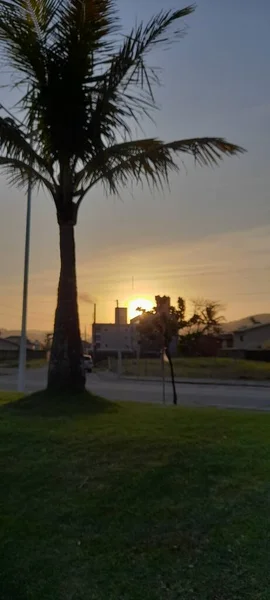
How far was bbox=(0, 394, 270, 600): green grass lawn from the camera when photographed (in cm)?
370

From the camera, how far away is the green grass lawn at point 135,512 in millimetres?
3695

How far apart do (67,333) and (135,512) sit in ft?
17.7

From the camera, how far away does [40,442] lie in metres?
6.52

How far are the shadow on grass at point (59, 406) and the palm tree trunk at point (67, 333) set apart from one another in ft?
0.84

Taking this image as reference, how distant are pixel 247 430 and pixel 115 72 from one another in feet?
17.8

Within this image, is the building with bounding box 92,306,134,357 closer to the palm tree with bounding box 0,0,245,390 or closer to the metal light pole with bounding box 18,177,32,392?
the metal light pole with bounding box 18,177,32,392

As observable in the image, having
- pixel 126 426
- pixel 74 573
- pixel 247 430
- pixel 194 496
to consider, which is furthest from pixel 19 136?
pixel 74 573

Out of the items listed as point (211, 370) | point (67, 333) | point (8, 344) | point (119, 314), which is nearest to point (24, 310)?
point (67, 333)

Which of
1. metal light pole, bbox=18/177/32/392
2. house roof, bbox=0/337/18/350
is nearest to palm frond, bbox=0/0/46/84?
metal light pole, bbox=18/177/32/392

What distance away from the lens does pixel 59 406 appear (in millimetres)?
8789

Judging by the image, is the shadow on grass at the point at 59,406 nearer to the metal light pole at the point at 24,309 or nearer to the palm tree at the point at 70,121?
the palm tree at the point at 70,121

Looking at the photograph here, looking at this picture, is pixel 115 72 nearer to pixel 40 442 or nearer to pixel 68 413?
pixel 68 413

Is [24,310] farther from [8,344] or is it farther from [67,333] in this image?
[8,344]

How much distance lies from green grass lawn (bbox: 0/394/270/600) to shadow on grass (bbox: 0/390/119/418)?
47.3 inches
